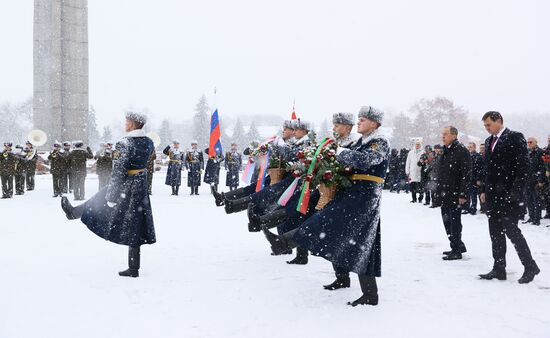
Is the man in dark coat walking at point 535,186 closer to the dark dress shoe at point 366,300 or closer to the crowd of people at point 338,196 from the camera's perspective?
the crowd of people at point 338,196

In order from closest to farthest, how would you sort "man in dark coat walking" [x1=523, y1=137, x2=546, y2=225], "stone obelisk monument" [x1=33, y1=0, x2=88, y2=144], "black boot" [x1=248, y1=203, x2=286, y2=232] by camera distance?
"black boot" [x1=248, y1=203, x2=286, y2=232], "man in dark coat walking" [x1=523, y1=137, x2=546, y2=225], "stone obelisk monument" [x1=33, y1=0, x2=88, y2=144]

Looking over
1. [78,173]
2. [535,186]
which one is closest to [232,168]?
[78,173]

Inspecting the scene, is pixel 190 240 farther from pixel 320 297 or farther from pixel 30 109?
pixel 30 109

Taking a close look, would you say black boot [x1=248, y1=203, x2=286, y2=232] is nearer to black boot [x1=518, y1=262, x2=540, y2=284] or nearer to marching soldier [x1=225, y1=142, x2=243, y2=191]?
black boot [x1=518, y1=262, x2=540, y2=284]

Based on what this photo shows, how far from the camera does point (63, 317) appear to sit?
432 centimetres

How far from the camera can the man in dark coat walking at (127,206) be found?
5.67 metres

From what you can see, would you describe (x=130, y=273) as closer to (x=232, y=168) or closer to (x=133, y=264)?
(x=133, y=264)

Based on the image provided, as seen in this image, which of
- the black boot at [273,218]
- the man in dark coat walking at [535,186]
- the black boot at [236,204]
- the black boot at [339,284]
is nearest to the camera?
the black boot at [339,284]

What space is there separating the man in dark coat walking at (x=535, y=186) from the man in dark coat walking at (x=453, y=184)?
12.4 feet

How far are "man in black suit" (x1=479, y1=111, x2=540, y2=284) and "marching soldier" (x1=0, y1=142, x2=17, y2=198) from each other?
1469cm

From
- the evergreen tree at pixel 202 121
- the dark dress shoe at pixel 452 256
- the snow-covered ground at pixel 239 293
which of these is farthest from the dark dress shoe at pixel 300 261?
the evergreen tree at pixel 202 121

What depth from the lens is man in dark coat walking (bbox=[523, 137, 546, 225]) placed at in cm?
1044

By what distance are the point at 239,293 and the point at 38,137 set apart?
85.8 feet

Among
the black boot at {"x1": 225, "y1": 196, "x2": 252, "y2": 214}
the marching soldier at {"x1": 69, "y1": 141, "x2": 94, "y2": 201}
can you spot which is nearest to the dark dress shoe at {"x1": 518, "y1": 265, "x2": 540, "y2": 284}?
the black boot at {"x1": 225, "y1": 196, "x2": 252, "y2": 214}
